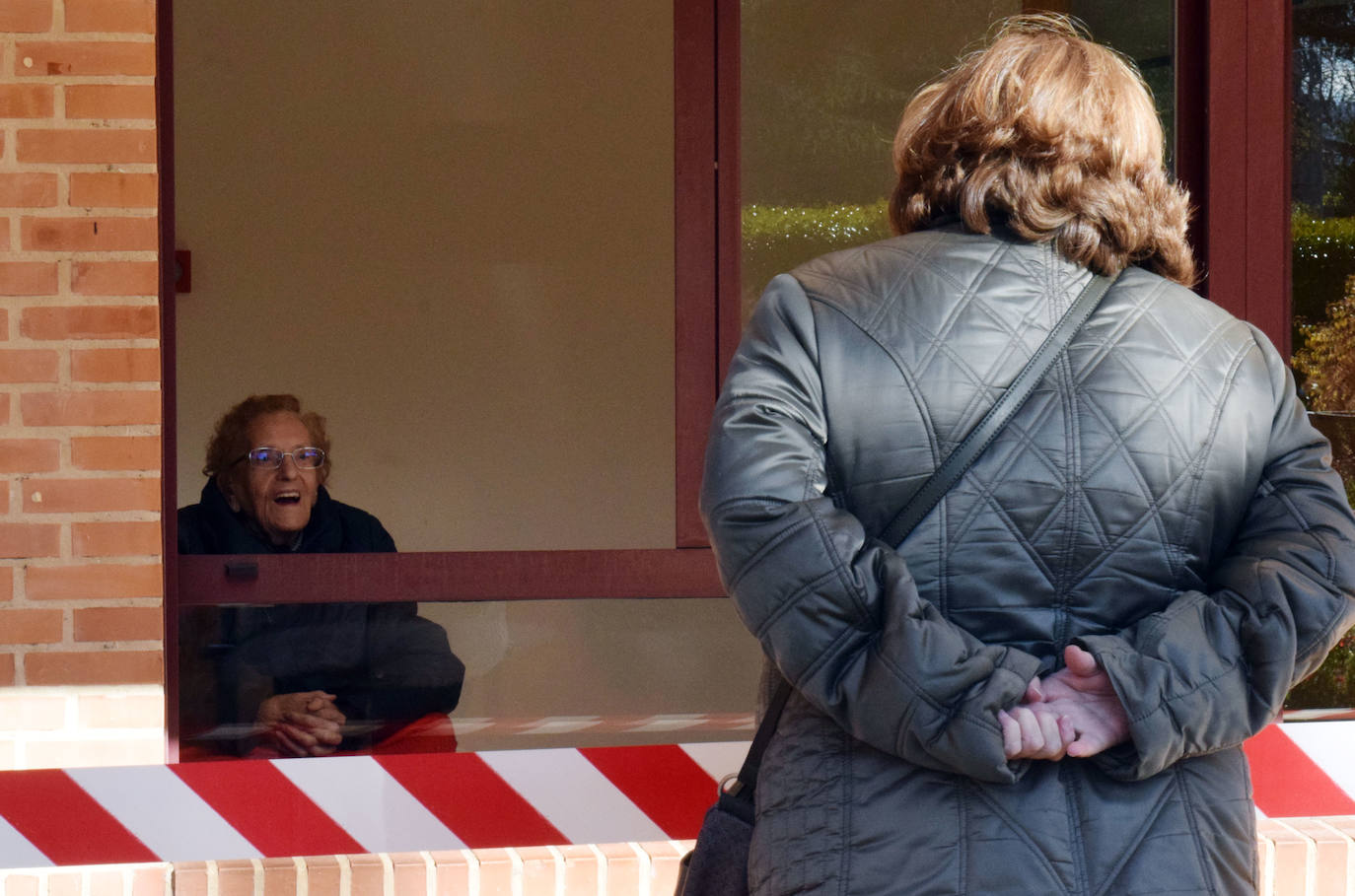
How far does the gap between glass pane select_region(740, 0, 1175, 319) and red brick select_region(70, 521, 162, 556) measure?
1591 mm

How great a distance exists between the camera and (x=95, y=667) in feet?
8.89

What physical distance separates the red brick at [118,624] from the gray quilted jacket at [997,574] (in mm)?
1584

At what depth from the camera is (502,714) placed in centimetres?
397

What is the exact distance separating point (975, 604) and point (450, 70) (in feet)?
17.7

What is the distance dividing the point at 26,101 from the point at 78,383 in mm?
545

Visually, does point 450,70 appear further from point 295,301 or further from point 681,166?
point 681,166

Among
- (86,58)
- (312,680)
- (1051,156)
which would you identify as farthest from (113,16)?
(1051,156)

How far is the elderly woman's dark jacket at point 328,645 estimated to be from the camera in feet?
10.2

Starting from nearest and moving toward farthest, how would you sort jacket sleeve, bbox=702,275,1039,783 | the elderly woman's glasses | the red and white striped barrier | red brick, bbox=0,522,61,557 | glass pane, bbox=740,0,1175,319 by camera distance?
jacket sleeve, bbox=702,275,1039,783 → the red and white striped barrier → red brick, bbox=0,522,61,557 → the elderly woman's glasses → glass pane, bbox=740,0,1175,319

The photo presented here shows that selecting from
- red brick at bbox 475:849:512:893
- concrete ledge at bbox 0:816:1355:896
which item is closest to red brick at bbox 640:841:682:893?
concrete ledge at bbox 0:816:1355:896

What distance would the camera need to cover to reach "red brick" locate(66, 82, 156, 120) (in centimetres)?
270

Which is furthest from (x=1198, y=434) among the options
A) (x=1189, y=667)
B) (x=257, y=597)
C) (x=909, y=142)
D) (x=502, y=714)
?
(x=502, y=714)

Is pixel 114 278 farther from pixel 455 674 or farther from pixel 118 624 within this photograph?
pixel 455 674

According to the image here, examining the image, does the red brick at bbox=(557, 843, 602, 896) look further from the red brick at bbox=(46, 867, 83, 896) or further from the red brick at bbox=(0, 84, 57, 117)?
the red brick at bbox=(0, 84, 57, 117)
